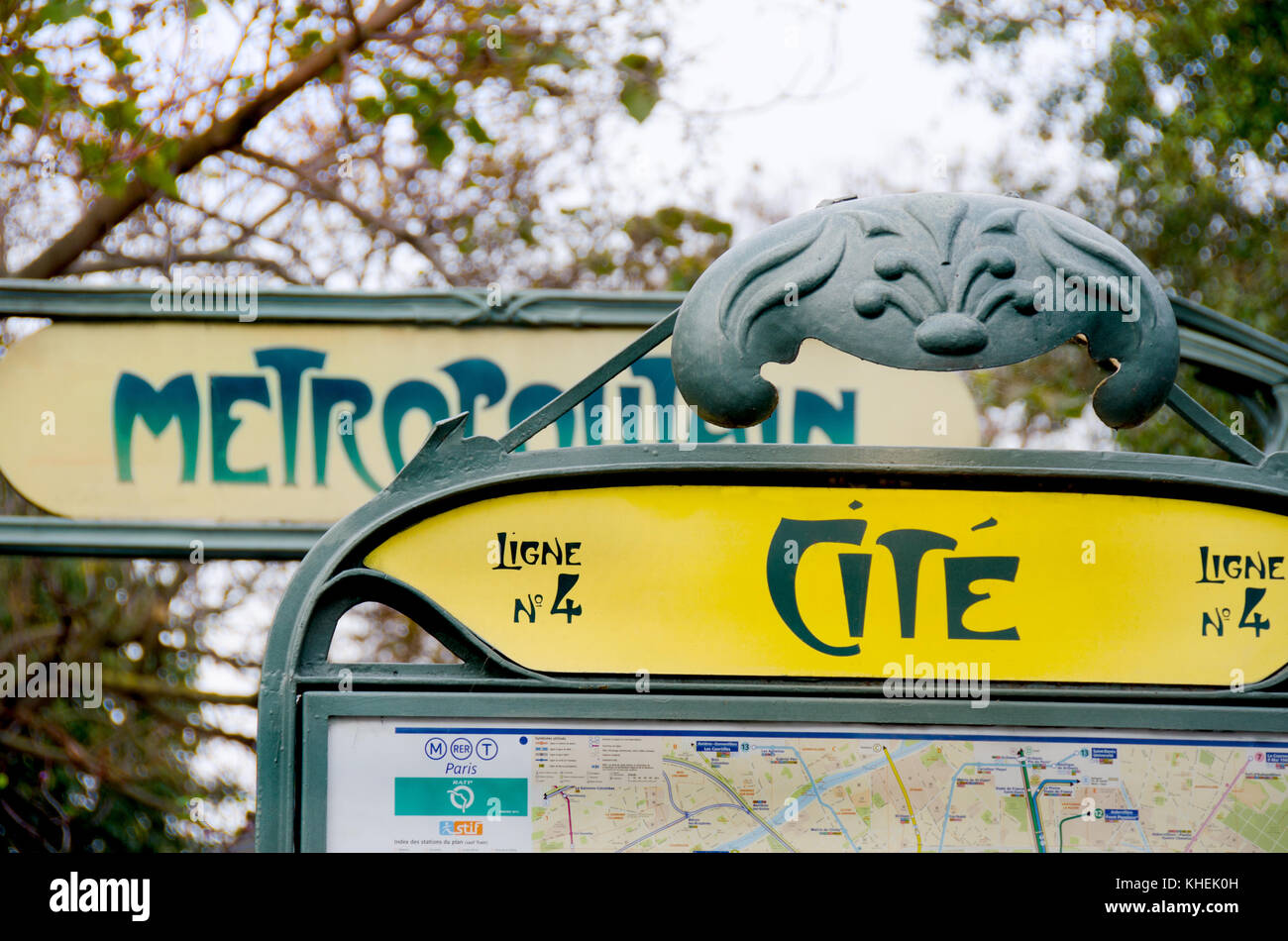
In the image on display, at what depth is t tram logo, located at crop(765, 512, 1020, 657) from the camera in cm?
259

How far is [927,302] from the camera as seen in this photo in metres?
2.49

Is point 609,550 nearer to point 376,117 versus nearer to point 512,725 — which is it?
point 512,725

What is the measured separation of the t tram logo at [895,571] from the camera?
2.59m

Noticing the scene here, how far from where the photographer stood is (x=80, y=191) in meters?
5.41
